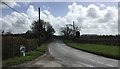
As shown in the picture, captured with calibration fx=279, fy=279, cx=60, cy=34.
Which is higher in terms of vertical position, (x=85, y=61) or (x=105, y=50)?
(x=85, y=61)

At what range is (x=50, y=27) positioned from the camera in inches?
5502

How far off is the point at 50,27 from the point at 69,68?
399ft

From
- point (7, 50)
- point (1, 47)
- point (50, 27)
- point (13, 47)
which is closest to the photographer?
point (1, 47)

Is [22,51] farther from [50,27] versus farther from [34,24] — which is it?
[50,27]

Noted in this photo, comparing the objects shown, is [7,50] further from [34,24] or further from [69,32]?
[69,32]

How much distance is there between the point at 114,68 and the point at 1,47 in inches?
361

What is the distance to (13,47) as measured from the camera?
26.4m

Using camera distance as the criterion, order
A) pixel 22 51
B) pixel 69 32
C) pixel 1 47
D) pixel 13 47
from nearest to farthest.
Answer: pixel 1 47 → pixel 13 47 → pixel 22 51 → pixel 69 32

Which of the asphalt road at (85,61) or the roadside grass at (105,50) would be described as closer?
the asphalt road at (85,61)

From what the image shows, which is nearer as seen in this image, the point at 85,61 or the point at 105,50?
Result: the point at 85,61

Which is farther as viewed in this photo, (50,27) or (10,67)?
(50,27)

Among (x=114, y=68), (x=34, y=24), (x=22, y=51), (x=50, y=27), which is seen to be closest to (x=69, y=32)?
(x=50, y=27)

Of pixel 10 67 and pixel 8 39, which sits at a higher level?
pixel 8 39

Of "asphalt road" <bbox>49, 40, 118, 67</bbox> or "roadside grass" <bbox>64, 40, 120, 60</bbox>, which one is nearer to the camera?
"asphalt road" <bbox>49, 40, 118, 67</bbox>
